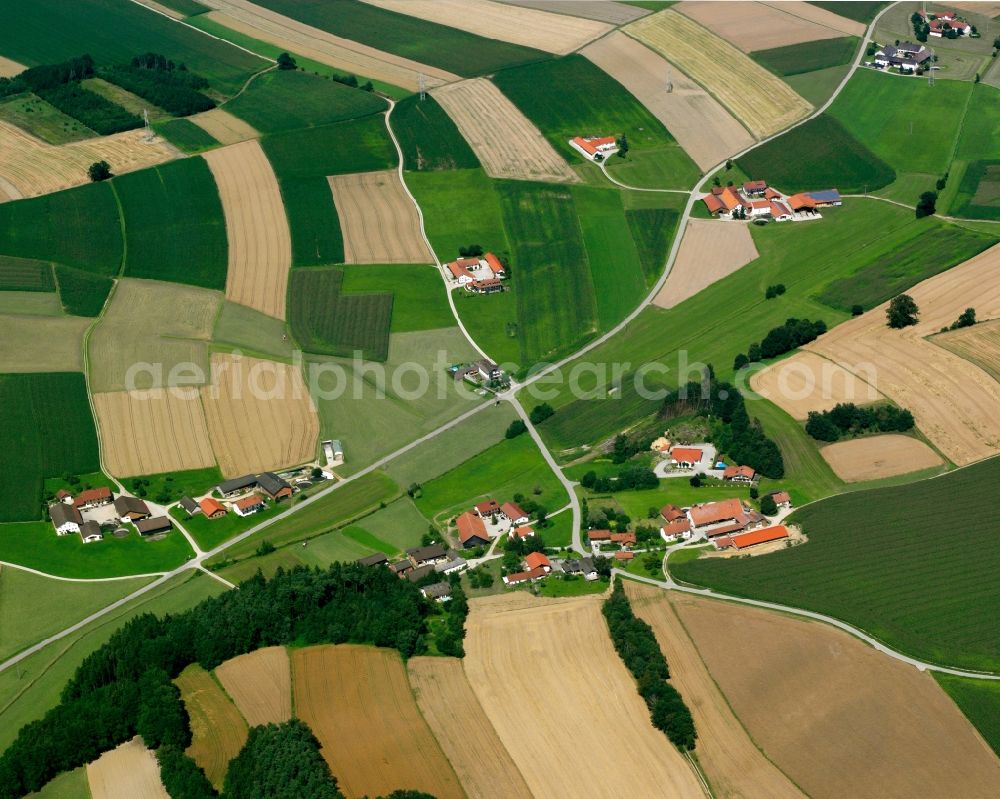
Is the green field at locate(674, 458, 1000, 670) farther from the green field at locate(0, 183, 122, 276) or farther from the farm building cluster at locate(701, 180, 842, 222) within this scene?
the green field at locate(0, 183, 122, 276)

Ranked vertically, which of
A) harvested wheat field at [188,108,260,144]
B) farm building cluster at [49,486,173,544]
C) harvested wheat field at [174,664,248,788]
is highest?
harvested wheat field at [188,108,260,144]

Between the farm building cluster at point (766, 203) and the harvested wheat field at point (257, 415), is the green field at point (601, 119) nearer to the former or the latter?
the farm building cluster at point (766, 203)

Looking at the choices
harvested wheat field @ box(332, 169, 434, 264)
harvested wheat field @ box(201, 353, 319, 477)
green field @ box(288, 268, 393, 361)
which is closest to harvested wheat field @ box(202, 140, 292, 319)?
green field @ box(288, 268, 393, 361)

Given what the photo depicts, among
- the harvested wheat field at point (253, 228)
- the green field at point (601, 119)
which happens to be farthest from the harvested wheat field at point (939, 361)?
the harvested wheat field at point (253, 228)

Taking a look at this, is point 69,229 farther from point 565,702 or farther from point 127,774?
point 565,702

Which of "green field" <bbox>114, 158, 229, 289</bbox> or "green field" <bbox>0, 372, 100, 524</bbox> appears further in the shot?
"green field" <bbox>114, 158, 229, 289</bbox>

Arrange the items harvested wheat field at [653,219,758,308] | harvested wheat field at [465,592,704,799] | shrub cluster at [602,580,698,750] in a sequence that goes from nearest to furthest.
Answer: harvested wheat field at [465,592,704,799] < shrub cluster at [602,580,698,750] < harvested wheat field at [653,219,758,308]

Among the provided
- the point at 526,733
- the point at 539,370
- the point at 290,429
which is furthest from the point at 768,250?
the point at 526,733
